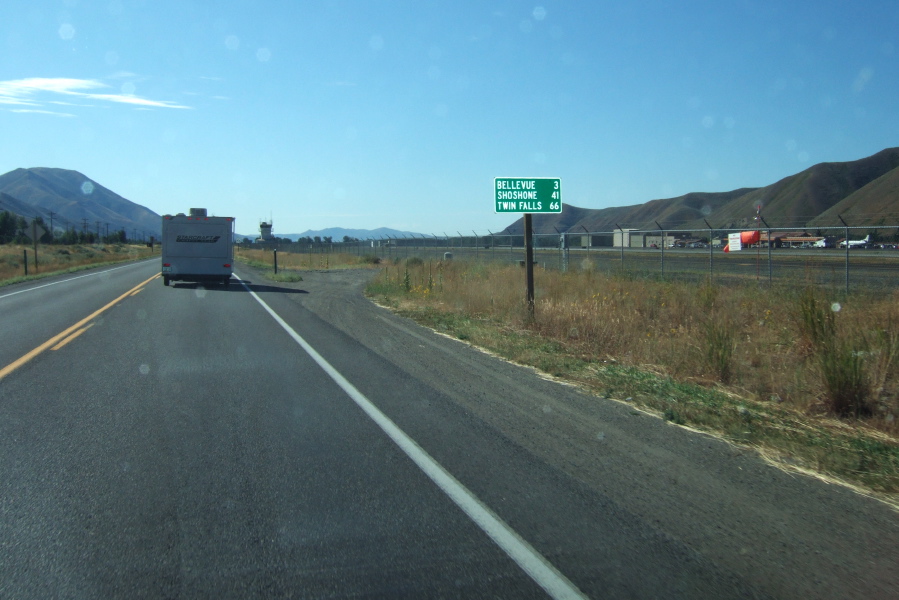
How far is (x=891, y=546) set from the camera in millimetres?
4336

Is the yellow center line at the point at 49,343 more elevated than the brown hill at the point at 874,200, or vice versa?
the brown hill at the point at 874,200

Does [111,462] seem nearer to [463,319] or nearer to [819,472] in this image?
[819,472]

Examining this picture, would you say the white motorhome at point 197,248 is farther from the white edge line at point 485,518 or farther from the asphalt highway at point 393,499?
the white edge line at point 485,518

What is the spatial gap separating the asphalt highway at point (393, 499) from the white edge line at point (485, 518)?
16 millimetres

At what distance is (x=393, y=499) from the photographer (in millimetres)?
5062

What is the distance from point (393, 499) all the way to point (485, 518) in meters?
0.73

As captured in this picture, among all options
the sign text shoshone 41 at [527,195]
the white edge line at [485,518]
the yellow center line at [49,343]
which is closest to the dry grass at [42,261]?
the yellow center line at [49,343]

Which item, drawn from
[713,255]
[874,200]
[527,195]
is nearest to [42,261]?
[713,255]

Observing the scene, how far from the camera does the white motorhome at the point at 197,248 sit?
28125 millimetres

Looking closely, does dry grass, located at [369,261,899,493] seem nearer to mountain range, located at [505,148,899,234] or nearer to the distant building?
mountain range, located at [505,148,899,234]

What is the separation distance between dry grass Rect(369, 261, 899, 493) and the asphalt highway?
2.22 feet

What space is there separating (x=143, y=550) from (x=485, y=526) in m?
2.10

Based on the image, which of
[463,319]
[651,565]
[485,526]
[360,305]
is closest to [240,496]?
[485,526]

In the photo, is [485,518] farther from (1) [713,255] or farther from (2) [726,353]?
(1) [713,255]
